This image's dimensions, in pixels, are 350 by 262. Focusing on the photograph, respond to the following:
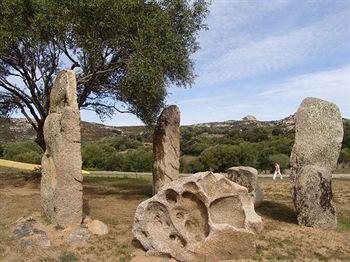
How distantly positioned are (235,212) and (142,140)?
226ft

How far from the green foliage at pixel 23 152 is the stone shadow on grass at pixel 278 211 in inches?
1439

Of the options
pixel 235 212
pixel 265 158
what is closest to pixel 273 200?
pixel 235 212

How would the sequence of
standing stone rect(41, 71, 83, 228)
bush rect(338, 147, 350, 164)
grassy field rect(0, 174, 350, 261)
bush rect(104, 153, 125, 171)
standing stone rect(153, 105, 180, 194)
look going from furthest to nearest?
bush rect(104, 153, 125, 171) → bush rect(338, 147, 350, 164) → standing stone rect(153, 105, 180, 194) → standing stone rect(41, 71, 83, 228) → grassy field rect(0, 174, 350, 261)

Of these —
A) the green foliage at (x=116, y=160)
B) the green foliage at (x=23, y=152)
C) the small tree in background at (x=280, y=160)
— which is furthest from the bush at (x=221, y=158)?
the green foliage at (x=23, y=152)

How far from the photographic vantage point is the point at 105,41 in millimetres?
19828

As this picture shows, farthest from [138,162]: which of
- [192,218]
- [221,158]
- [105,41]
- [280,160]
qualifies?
[192,218]

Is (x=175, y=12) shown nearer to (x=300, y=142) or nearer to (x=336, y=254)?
(x=300, y=142)

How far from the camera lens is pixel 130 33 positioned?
19734mm

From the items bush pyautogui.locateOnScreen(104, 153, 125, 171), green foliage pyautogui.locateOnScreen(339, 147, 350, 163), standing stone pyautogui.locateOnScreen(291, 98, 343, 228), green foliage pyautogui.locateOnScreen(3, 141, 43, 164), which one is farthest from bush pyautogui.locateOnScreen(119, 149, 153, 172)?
standing stone pyautogui.locateOnScreen(291, 98, 343, 228)

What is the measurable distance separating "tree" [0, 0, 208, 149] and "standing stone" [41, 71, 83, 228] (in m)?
5.12

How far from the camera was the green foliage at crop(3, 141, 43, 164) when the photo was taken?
5252cm

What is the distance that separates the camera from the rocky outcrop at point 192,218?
36.4ft

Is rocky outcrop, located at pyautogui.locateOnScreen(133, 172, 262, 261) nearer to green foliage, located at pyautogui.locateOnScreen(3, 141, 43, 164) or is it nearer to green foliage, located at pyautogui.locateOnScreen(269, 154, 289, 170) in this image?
green foliage, located at pyautogui.locateOnScreen(269, 154, 289, 170)

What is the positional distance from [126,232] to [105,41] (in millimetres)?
9513
